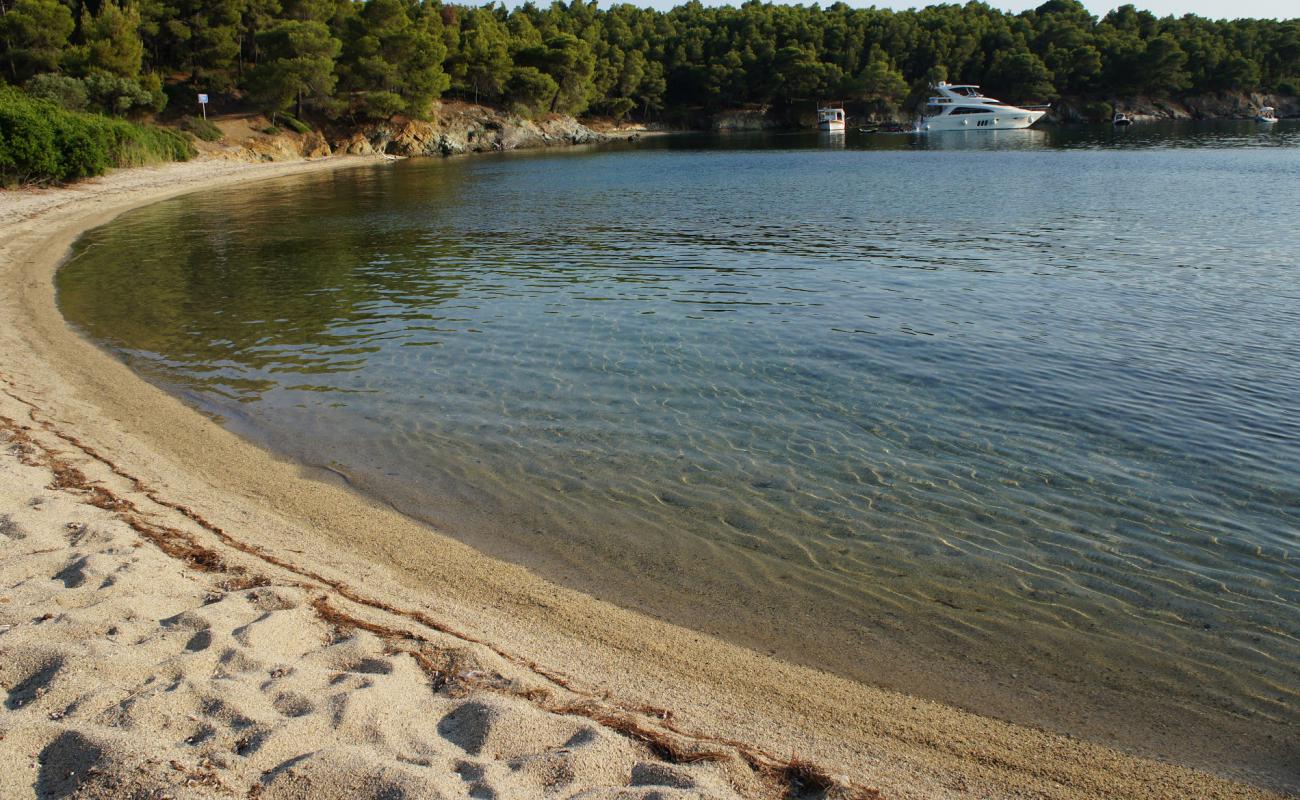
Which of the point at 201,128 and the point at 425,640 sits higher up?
the point at 201,128

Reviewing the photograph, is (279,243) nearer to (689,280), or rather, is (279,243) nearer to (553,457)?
(689,280)

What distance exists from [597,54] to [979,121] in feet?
192

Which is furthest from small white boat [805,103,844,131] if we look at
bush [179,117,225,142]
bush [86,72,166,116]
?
bush [86,72,166,116]

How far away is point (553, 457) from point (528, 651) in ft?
13.9

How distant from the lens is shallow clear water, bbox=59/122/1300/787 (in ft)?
21.3

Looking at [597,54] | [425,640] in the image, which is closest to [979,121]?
[597,54]

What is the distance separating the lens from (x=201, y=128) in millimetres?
64062

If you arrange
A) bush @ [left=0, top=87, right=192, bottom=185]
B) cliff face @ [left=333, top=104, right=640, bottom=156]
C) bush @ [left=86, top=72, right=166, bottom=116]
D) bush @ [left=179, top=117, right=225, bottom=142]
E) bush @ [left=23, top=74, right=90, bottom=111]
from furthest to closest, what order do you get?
cliff face @ [left=333, top=104, right=640, bottom=156], bush @ [left=179, top=117, right=225, bottom=142], bush @ [left=86, top=72, right=166, bottom=116], bush @ [left=23, top=74, right=90, bottom=111], bush @ [left=0, top=87, right=192, bottom=185]

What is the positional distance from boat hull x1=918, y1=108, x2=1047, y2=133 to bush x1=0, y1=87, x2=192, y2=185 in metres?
103

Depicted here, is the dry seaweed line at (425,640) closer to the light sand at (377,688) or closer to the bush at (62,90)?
A: the light sand at (377,688)

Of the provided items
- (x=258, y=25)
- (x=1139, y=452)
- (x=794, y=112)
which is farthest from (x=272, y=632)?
(x=794, y=112)

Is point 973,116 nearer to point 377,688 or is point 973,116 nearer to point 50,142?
point 50,142

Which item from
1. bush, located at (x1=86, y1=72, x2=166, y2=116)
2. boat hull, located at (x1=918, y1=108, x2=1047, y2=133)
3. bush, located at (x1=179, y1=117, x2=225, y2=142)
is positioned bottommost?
bush, located at (x1=179, y1=117, x2=225, y2=142)

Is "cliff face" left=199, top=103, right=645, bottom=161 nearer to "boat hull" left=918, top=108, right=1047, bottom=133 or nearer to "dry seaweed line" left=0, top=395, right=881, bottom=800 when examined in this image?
"boat hull" left=918, top=108, right=1047, bottom=133
